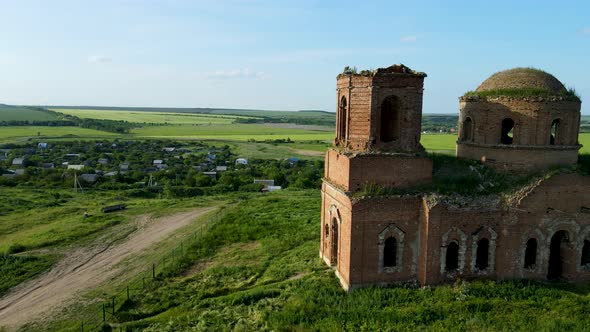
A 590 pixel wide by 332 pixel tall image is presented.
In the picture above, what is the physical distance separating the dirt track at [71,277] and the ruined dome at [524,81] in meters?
19.4

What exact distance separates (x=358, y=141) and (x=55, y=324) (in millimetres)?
13104

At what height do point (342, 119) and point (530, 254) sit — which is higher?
point (342, 119)

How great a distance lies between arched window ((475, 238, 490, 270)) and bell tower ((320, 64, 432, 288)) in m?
2.86

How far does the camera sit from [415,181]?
16.5m

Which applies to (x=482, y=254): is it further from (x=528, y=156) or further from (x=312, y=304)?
(x=312, y=304)

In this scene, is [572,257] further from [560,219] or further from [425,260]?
[425,260]

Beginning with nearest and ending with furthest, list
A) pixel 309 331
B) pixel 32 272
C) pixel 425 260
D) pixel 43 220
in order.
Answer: pixel 309 331 → pixel 425 260 → pixel 32 272 → pixel 43 220

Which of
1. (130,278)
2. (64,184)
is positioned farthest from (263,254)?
→ (64,184)

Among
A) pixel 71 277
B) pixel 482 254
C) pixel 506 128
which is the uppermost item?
pixel 506 128

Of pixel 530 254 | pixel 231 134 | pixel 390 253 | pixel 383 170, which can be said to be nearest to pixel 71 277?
pixel 390 253

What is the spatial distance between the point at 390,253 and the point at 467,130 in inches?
265

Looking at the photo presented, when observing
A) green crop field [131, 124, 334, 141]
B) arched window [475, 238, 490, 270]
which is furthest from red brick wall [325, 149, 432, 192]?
green crop field [131, 124, 334, 141]

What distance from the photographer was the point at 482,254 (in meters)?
16.7

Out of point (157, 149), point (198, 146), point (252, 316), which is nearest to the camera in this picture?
point (252, 316)
